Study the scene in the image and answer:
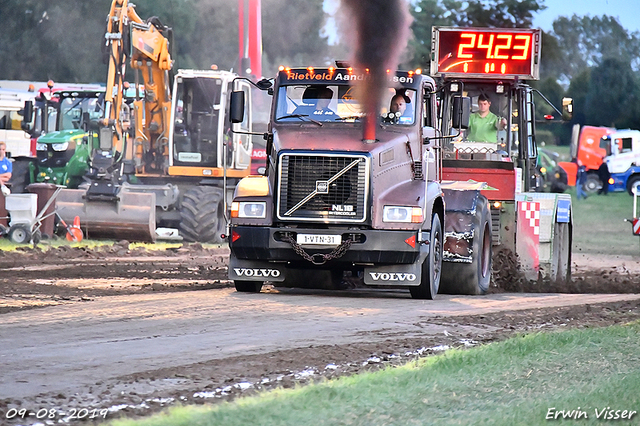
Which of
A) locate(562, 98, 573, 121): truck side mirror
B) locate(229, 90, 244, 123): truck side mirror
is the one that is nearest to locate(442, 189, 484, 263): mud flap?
locate(229, 90, 244, 123): truck side mirror

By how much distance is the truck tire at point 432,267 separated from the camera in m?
13.3

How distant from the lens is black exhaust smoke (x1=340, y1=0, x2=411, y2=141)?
13367 mm

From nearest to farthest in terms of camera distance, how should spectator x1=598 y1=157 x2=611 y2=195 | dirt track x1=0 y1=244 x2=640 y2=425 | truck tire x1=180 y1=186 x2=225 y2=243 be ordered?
dirt track x1=0 y1=244 x2=640 y2=425
truck tire x1=180 y1=186 x2=225 y2=243
spectator x1=598 y1=157 x2=611 y2=195

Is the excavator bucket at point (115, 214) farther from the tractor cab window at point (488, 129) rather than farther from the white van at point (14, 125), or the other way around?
the tractor cab window at point (488, 129)

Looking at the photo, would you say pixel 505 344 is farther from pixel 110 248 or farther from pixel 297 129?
pixel 110 248

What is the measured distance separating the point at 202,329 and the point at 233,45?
4402 cm

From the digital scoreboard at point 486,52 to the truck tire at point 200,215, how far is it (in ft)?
26.4

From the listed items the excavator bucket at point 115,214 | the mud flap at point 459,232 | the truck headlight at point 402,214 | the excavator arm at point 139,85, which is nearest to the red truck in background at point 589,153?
the excavator arm at point 139,85

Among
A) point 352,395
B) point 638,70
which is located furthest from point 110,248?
point 638,70

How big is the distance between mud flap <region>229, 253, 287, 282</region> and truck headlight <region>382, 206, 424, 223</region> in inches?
58.3

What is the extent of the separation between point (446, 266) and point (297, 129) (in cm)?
274

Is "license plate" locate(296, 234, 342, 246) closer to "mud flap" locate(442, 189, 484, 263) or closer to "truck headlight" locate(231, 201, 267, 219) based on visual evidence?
"truck headlight" locate(231, 201, 267, 219)

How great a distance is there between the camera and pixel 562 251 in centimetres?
1767

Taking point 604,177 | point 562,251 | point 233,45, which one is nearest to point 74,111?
point 562,251
